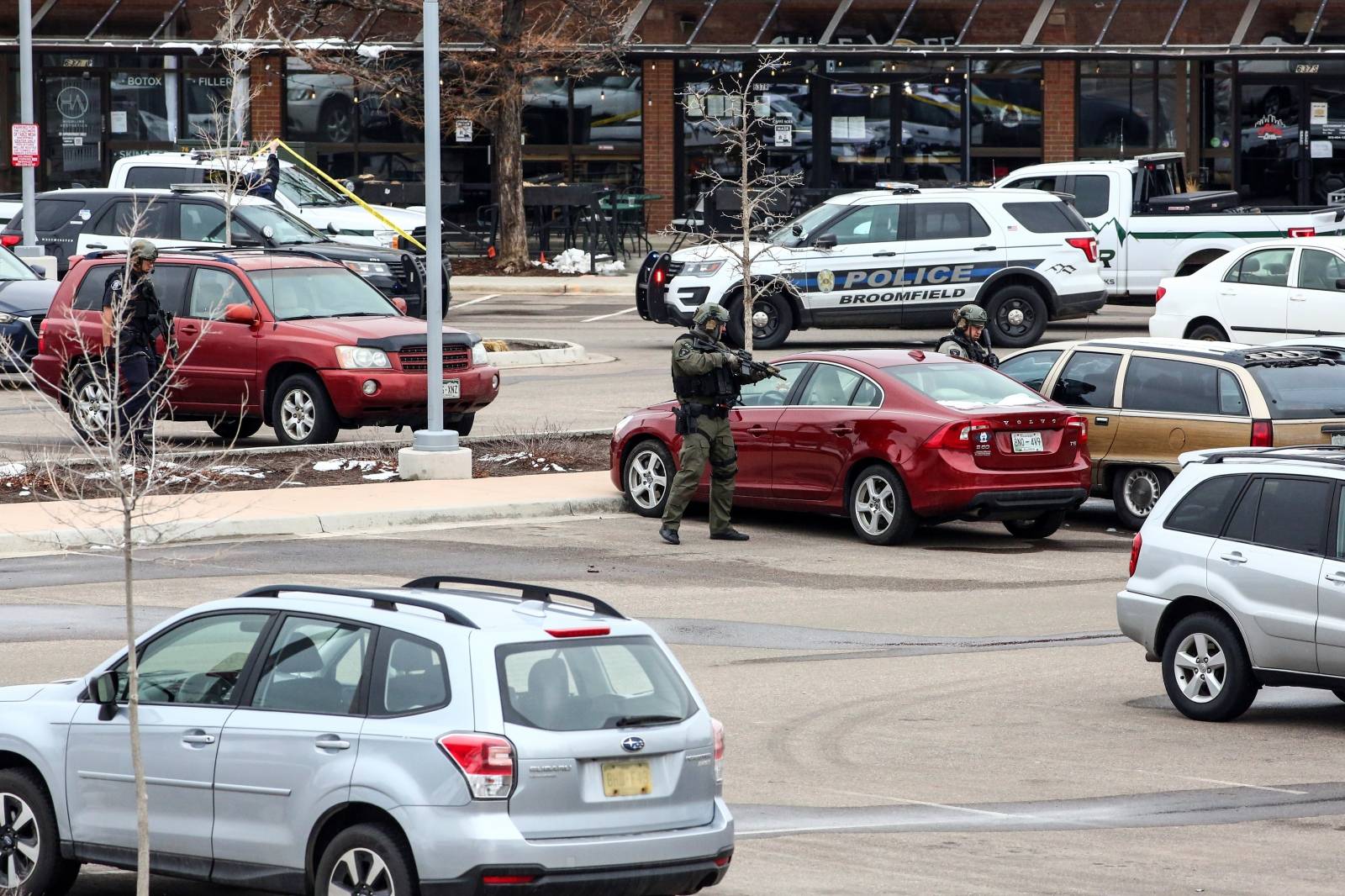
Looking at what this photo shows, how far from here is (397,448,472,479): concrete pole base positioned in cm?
1839

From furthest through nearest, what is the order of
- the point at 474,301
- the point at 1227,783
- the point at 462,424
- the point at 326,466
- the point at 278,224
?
the point at 474,301, the point at 278,224, the point at 462,424, the point at 326,466, the point at 1227,783

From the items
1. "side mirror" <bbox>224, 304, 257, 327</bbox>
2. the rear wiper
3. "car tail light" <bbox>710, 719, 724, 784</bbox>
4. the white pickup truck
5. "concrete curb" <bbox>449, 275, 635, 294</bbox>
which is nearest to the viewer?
the rear wiper

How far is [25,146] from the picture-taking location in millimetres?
29094

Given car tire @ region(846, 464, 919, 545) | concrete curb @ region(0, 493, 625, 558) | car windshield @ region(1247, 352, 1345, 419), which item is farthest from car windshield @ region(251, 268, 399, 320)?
car windshield @ region(1247, 352, 1345, 419)

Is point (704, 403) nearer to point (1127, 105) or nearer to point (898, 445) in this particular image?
point (898, 445)

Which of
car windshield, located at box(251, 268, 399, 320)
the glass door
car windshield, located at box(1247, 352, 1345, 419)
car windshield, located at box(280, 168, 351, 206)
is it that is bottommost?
car windshield, located at box(1247, 352, 1345, 419)

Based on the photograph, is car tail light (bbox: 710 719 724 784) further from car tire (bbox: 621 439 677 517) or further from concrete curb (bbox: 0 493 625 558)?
car tire (bbox: 621 439 677 517)

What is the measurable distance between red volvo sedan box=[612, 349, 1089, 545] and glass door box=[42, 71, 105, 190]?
28074 mm

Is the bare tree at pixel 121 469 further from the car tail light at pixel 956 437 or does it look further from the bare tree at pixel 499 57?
the bare tree at pixel 499 57

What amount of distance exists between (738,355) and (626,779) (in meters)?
9.38

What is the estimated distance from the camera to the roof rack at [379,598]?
23.3 ft

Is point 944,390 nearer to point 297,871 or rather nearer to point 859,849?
point 859,849

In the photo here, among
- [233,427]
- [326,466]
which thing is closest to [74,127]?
[233,427]

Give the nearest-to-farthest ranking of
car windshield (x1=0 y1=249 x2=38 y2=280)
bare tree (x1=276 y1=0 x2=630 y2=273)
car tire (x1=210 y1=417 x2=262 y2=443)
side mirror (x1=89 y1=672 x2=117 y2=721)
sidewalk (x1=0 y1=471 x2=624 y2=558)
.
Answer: side mirror (x1=89 y1=672 x2=117 y2=721), sidewalk (x1=0 y1=471 x2=624 y2=558), car tire (x1=210 y1=417 x2=262 y2=443), car windshield (x1=0 y1=249 x2=38 y2=280), bare tree (x1=276 y1=0 x2=630 y2=273)
